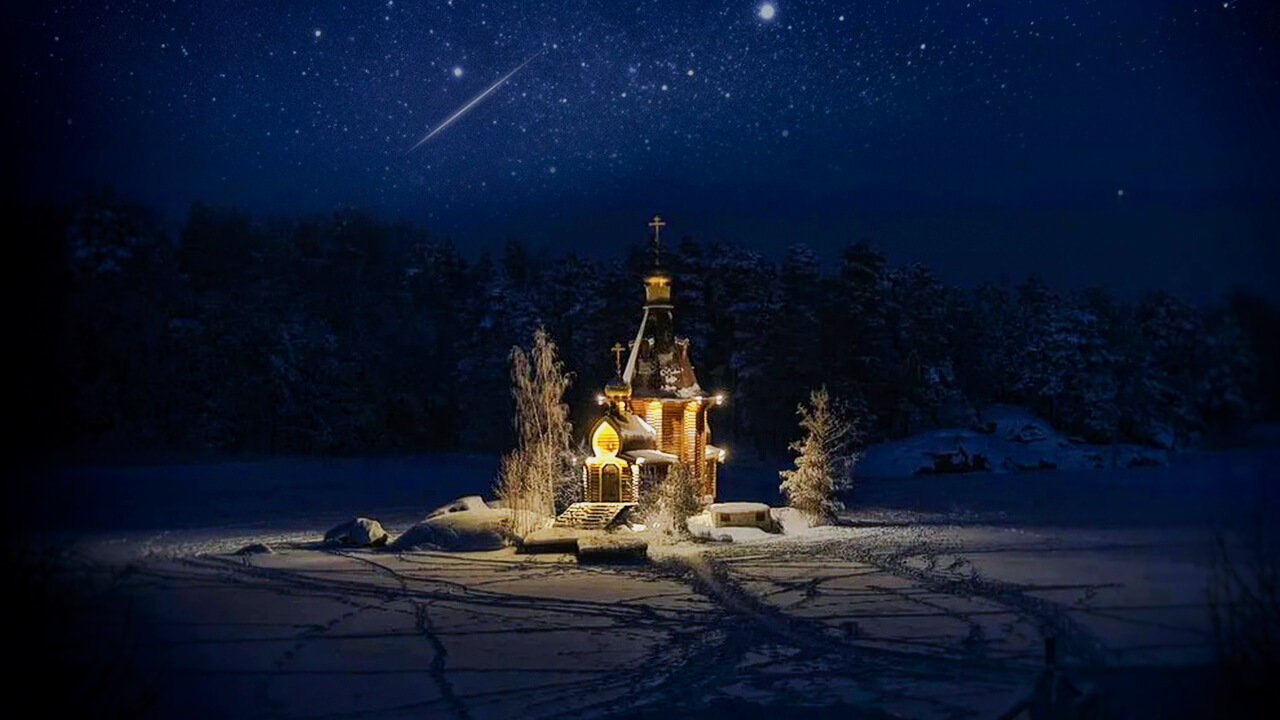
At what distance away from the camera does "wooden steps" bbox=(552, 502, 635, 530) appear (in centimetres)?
2875

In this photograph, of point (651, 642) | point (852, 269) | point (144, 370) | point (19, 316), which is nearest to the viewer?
point (19, 316)

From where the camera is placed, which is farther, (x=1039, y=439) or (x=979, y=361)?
(x=979, y=361)

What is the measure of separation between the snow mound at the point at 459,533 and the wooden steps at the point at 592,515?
1.62 meters

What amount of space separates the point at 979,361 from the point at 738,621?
46.3m

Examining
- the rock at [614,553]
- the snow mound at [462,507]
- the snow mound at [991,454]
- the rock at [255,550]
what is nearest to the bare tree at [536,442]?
the snow mound at [462,507]

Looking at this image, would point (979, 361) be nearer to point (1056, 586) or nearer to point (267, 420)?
point (267, 420)

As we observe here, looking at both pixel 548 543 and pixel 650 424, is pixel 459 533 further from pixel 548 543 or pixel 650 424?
pixel 650 424

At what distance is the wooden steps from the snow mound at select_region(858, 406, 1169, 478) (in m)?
23.2

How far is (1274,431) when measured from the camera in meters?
8.72

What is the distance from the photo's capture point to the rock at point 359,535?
26141 mm

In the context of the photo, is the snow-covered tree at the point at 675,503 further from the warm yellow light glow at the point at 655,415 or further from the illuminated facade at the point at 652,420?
the warm yellow light glow at the point at 655,415

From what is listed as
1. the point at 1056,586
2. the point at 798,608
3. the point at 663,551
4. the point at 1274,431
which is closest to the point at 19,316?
the point at 1274,431

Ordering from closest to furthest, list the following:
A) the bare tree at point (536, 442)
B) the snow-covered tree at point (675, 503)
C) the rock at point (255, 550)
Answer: the rock at point (255, 550) → the bare tree at point (536, 442) → the snow-covered tree at point (675, 503)

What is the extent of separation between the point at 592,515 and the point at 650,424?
404cm
